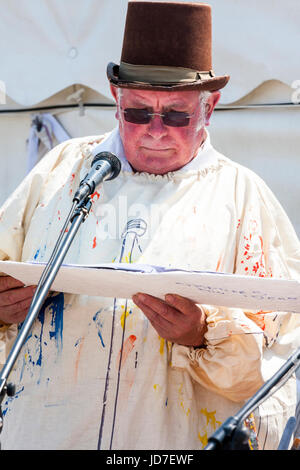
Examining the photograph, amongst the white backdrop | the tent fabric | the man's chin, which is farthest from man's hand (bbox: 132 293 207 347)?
the tent fabric

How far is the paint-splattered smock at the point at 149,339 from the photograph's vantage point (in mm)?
2924

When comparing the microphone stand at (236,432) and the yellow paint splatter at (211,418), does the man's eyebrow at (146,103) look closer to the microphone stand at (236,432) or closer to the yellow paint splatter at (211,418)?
the yellow paint splatter at (211,418)

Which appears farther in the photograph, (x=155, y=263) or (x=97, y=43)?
(x=97, y=43)

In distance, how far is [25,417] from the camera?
299cm

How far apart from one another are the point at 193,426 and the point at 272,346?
1.30 ft

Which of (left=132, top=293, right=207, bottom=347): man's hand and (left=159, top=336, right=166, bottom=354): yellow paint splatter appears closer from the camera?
(left=132, top=293, right=207, bottom=347): man's hand

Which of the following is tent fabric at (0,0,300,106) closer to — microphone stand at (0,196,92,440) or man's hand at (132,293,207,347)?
man's hand at (132,293,207,347)

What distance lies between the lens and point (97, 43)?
4520mm

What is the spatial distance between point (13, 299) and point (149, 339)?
494mm

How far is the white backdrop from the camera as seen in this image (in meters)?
4.06

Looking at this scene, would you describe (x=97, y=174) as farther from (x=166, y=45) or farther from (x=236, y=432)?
(x=236, y=432)

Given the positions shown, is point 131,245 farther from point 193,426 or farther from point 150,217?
point 193,426

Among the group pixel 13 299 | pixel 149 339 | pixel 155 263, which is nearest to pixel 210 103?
pixel 155 263
